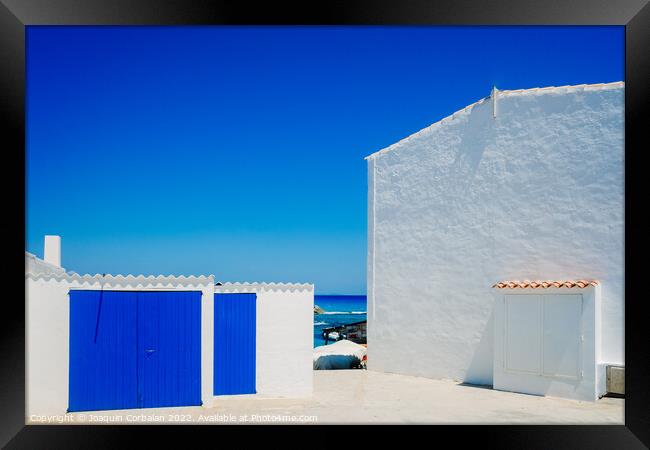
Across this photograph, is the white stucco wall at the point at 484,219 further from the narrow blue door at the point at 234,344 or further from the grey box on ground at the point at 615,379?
the narrow blue door at the point at 234,344

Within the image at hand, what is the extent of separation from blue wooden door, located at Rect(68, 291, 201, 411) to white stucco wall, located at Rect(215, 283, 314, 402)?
1.00m

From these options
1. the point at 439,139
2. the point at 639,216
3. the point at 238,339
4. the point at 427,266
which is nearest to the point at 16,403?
the point at 238,339

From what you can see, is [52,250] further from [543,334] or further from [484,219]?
[543,334]

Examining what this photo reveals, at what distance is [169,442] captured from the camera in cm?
563

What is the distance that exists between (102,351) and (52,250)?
6.38 meters

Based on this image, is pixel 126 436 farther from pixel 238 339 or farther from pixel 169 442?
pixel 238 339

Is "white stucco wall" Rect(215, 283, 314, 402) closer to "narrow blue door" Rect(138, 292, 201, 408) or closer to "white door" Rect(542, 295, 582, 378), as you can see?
"narrow blue door" Rect(138, 292, 201, 408)

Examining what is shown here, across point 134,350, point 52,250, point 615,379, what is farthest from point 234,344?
point 52,250

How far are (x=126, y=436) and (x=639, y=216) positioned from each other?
17.4 ft

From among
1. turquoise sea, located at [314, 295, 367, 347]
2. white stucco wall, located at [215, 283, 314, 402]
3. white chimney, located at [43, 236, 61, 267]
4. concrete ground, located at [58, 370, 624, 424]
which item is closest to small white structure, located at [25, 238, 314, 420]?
white stucco wall, located at [215, 283, 314, 402]

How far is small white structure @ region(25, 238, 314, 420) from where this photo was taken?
757cm

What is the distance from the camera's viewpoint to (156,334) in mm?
8078

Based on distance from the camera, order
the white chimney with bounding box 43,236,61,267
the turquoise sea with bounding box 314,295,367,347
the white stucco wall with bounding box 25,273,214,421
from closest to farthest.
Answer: the white stucco wall with bounding box 25,273,214,421 → the white chimney with bounding box 43,236,61,267 → the turquoise sea with bounding box 314,295,367,347

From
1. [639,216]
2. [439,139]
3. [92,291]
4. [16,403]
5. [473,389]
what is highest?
[439,139]
